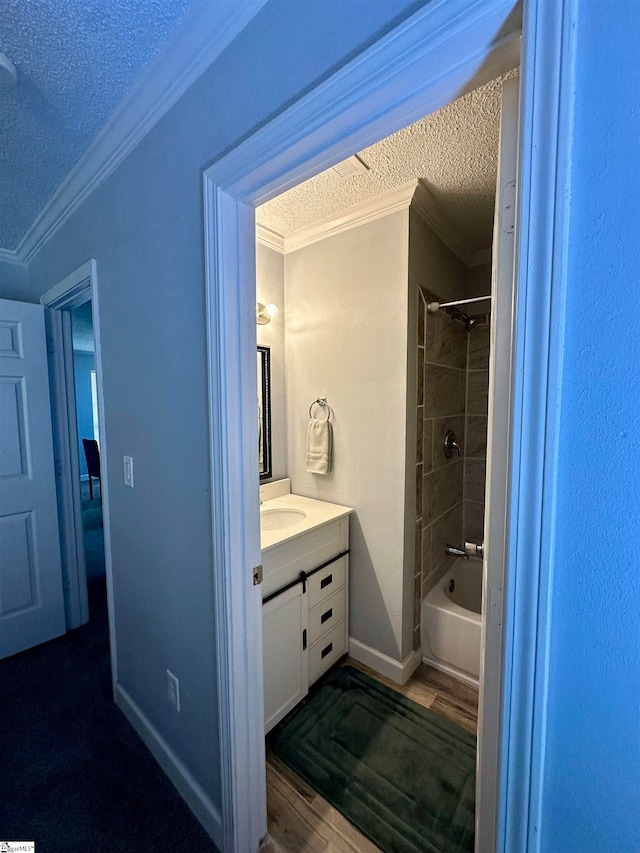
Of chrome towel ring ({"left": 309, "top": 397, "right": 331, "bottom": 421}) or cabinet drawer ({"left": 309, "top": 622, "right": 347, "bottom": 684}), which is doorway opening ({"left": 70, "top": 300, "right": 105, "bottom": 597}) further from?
cabinet drawer ({"left": 309, "top": 622, "right": 347, "bottom": 684})

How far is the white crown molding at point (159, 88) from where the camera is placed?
0.85 metres

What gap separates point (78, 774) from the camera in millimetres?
1374

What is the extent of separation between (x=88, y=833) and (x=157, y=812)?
205 millimetres

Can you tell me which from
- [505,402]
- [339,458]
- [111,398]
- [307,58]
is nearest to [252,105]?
[307,58]

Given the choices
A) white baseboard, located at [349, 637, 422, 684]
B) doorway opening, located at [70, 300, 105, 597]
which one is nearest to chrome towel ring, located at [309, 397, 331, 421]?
white baseboard, located at [349, 637, 422, 684]

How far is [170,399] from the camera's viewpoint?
1198 mm

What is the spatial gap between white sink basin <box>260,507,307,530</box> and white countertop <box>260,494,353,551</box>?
16mm

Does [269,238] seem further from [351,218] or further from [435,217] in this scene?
[435,217]

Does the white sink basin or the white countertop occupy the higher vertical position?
the white countertop

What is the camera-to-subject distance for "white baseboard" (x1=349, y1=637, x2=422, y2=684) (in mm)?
1889

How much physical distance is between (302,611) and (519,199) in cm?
173

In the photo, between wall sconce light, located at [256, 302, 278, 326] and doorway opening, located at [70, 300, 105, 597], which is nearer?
wall sconce light, located at [256, 302, 278, 326]

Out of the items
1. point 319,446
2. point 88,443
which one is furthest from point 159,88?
point 88,443

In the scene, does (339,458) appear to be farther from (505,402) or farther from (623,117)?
(623,117)
